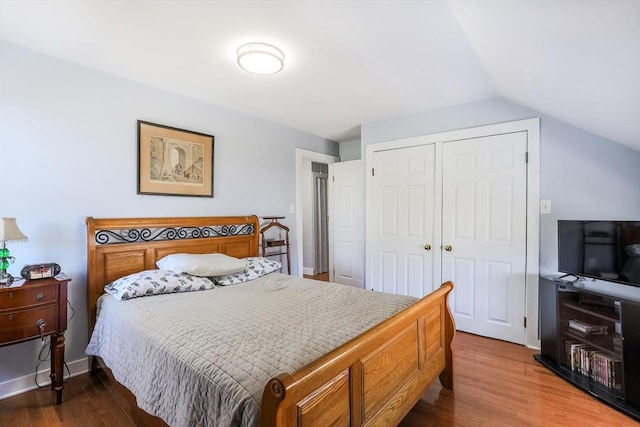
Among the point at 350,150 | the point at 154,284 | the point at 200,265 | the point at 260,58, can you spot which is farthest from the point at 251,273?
the point at 350,150

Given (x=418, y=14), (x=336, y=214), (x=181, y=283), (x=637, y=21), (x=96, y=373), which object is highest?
(x=418, y=14)

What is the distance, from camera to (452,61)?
2.20 m

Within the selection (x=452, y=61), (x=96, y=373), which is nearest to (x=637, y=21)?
(x=452, y=61)

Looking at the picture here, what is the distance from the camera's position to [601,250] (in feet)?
7.09

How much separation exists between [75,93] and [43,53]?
0.30 meters

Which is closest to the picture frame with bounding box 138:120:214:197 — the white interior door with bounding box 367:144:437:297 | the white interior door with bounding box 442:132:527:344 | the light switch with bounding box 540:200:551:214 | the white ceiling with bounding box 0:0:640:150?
the white ceiling with bounding box 0:0:640:150

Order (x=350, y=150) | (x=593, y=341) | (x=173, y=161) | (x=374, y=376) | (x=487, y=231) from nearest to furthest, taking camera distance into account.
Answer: (x=374, y=376) → (x=593, y=341) → (x=173, y=161) → (x=487, y=231) → (x=350, y=150)

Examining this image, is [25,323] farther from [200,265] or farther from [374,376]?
[374,376]

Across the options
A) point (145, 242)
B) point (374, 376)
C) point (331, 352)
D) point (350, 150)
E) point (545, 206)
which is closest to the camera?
point (331, 352)

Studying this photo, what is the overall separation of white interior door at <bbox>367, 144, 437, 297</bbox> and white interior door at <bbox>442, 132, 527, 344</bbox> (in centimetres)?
20

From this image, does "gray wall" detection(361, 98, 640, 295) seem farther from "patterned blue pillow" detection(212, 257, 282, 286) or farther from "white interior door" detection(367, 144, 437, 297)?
"patterned blue pillow" detection(212, 257, 282, 286)

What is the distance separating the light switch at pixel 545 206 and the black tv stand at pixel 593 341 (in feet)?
2.02

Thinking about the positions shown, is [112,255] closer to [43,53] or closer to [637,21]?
[43,53]

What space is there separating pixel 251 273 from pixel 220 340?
139cm
